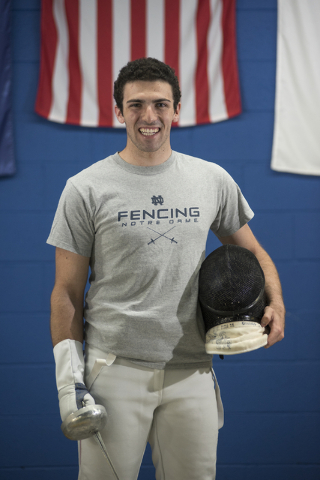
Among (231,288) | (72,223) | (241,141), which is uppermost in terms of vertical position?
(241,141)

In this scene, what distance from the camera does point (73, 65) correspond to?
197cm

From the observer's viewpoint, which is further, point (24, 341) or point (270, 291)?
point (24, 341)

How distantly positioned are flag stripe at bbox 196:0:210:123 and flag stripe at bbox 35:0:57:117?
0.69m

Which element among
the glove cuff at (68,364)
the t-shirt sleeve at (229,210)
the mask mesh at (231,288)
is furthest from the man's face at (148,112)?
the glove cuff at (68,364)

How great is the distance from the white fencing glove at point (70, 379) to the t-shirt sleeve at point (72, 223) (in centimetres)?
28

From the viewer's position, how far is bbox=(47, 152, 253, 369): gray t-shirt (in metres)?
1.14

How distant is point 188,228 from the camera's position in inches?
46.2

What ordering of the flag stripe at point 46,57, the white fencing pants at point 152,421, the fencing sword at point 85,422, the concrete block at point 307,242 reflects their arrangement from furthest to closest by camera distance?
the concrete block at point 307,242
the flag stripe at point 46,57
the white fencing pants at point 152,421
the fencing sword at point 85,422

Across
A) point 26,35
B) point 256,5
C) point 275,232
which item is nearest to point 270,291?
point 275,232

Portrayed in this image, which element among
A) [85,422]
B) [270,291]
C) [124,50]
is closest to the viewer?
[85,422]

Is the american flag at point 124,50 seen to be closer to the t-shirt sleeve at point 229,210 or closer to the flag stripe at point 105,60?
the flag stripe at point 105,60

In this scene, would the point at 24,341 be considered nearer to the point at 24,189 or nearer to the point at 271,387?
the point at 24,189

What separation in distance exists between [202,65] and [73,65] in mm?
620

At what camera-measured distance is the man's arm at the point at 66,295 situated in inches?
46.5
